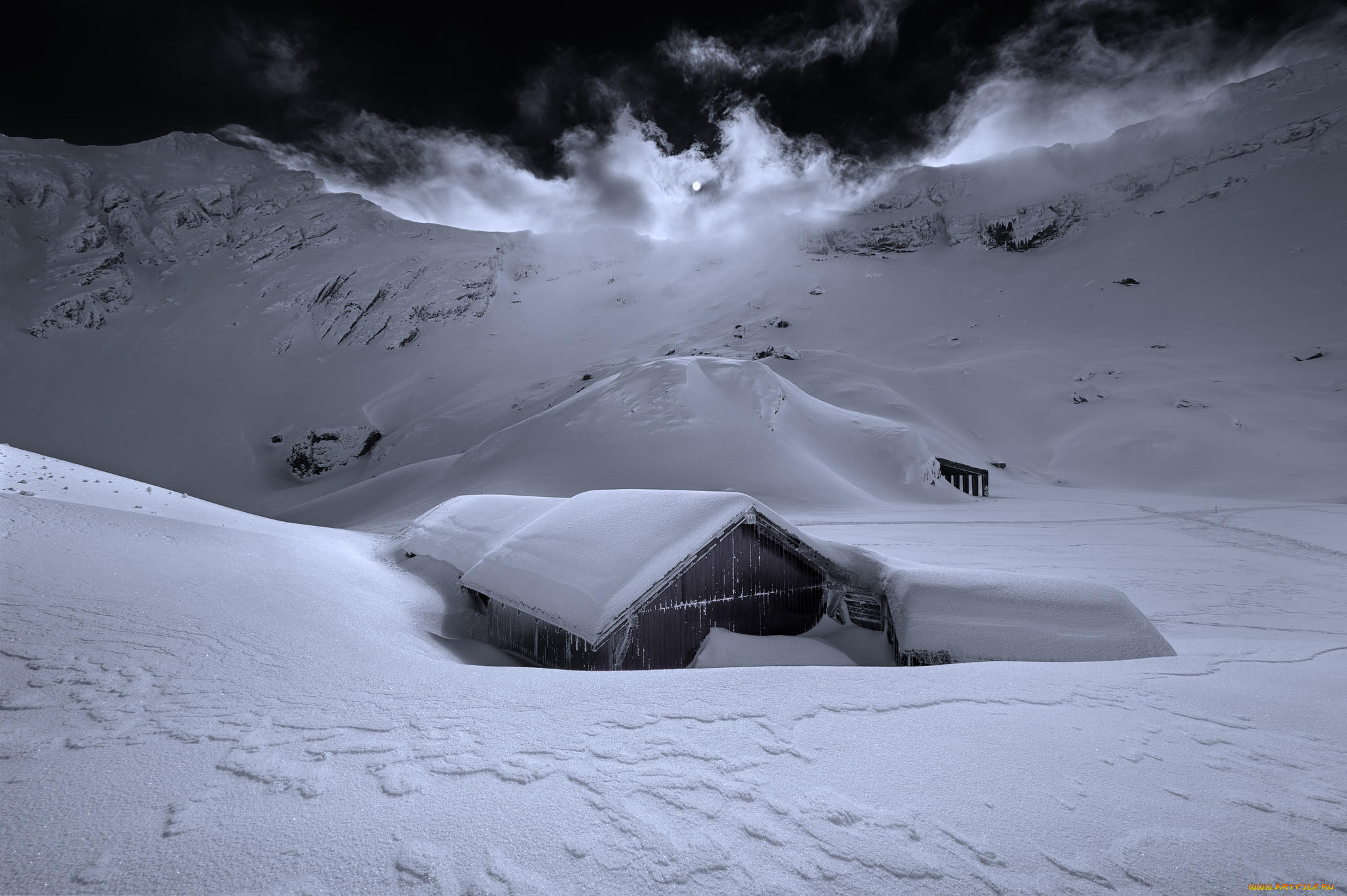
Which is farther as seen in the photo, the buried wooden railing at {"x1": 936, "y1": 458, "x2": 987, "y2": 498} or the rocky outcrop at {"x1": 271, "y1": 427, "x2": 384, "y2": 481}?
the rocky outcrop at {"x1": 271, "y1": 427, "x2": 384, "y2": 481}

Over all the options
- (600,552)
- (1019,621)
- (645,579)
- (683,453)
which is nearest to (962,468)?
(683,453)

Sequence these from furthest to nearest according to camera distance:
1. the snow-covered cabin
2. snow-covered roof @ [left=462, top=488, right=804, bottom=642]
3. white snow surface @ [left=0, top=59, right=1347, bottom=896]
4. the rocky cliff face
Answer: the rocky cliff face, the snow-covered cabin, snow-covered roof @ [left=462, top=488, right=804, bottom=642], white snow surface @ [left=0, top=59, right=1347, bottom=896]

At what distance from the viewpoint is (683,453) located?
76.2ft

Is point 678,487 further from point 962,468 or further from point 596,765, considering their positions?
point 596,765

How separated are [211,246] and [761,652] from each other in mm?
78573

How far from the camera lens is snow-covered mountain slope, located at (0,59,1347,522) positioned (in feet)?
110

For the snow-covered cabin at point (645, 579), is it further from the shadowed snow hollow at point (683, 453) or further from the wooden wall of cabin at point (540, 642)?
the shadowed snow hollow at point (683, 453)

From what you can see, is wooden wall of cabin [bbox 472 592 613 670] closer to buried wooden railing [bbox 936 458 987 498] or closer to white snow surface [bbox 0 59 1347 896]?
white snow surface [bbox 0 59 1347 896]

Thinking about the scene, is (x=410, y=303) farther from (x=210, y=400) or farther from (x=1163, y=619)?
(x=1163, y=619)

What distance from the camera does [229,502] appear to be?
3394 cm

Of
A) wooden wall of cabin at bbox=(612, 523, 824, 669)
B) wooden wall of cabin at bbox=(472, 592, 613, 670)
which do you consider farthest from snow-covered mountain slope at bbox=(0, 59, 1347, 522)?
wooden wall of cabin at bbox=(612, 523, 824, 669)

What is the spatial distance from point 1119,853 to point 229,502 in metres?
43.4

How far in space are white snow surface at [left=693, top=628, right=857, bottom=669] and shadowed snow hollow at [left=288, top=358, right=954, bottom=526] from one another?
13558mm

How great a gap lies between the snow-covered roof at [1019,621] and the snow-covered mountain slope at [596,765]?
0.55 metres
